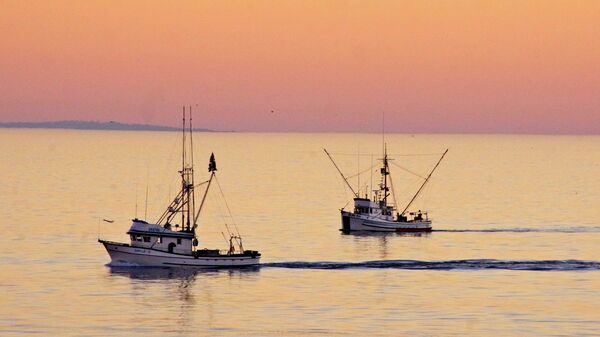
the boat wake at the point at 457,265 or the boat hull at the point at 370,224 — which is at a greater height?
the boat hull at the point at 370,224

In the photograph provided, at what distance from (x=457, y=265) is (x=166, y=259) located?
28.2 m

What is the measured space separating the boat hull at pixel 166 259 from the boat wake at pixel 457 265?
376 cm

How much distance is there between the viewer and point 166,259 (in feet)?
410

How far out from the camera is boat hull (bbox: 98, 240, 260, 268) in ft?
407

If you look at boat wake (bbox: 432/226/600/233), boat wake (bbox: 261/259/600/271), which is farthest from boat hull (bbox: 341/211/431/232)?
boat wake (bbox: 261/259/600/271)

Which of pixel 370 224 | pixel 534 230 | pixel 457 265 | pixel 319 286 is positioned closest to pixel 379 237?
pixel 370 224

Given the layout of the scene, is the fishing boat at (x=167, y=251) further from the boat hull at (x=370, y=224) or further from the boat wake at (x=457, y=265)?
the boat hull at (x=370, y=224)

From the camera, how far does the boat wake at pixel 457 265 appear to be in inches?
4988

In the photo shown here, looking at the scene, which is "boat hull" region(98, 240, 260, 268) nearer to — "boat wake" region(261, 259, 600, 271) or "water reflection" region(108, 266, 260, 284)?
"water reflection" region(108, 266, 260, 284)

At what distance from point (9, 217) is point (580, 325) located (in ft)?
345

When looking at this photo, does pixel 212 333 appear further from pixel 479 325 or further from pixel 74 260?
pixel 74 260

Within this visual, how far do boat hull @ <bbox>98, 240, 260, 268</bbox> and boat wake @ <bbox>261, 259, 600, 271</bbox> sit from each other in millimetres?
3756

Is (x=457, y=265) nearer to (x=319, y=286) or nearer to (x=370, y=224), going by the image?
(x=319, y=286)

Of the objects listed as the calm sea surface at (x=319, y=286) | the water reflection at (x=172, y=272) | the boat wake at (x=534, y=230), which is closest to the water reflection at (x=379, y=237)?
the calm sea surface at (x=319, y=286)
